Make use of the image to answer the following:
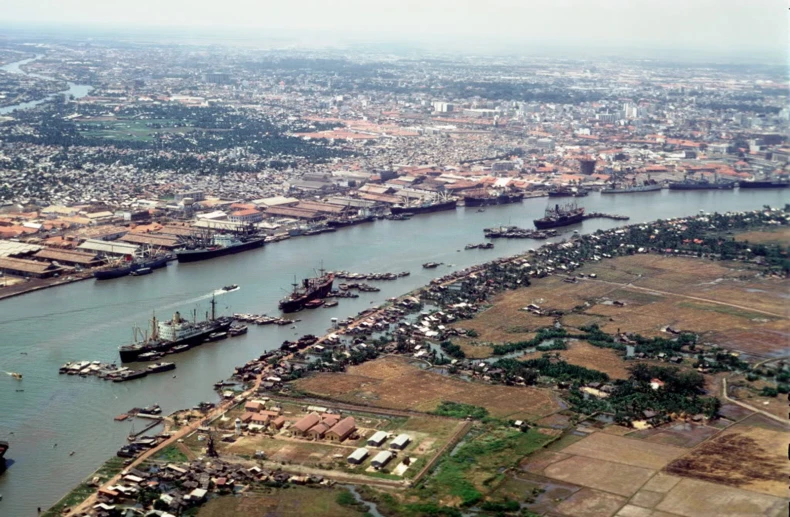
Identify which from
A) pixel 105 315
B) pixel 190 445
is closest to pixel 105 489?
pixel 190 445

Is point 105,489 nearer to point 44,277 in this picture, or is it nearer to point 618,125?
point 44,277

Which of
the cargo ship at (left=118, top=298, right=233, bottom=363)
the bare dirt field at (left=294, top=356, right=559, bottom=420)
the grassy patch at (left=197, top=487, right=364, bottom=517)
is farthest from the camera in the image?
the cargo ship at (left=118, top=298, right=233, bottom=363)

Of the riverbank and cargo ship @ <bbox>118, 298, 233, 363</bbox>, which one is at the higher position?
cargo ship @ <bbox>118, 298, 233, 363</bbox>

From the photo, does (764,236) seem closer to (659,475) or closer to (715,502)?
(659,475)

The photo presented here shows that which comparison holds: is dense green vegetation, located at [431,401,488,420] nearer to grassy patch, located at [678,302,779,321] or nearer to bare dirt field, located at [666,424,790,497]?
bare dirt field, located at [666,424,790,497]

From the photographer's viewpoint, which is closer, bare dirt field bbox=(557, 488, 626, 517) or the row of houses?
bare dirt field bbox=(557, 488, 626, 517)

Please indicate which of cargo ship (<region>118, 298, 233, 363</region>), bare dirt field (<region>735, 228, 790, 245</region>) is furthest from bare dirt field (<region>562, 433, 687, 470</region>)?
bare dirt field (<region>735, 228, 790, 245</region>)

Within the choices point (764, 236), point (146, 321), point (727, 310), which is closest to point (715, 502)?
point (727, 310)
